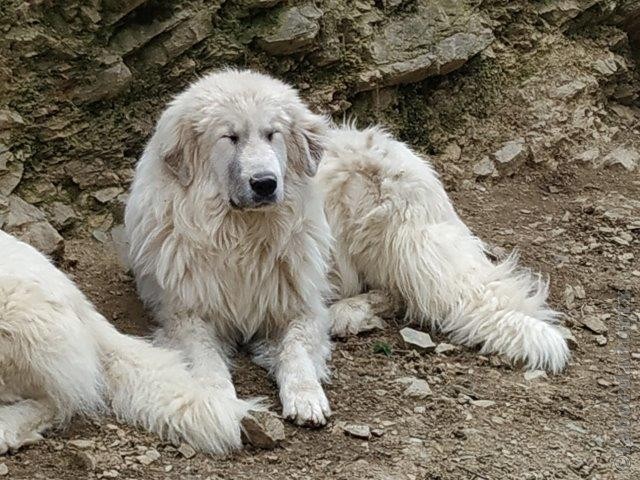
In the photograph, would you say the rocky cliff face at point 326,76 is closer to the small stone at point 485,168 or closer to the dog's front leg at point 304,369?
the small stone at point 485,168

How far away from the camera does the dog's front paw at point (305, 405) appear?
451cm

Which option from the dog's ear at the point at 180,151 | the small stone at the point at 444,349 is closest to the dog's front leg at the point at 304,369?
the small stone at the point at 444,349

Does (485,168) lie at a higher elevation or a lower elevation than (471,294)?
higher

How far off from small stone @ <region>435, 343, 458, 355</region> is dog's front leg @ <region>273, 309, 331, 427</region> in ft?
1.97

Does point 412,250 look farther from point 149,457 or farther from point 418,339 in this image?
point 149,457

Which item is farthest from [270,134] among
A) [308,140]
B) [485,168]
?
[485,168]

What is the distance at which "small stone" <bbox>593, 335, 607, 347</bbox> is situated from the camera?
5.49 meters

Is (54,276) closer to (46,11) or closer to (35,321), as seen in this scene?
(35,321)

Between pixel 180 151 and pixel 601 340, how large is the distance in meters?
2.52

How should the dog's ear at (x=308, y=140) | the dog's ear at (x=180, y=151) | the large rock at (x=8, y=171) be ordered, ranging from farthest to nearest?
the large rock at (x=8, y=171)
the dog's ear at (x=308, y=140)
the dog's ear at (x=180, y=151)

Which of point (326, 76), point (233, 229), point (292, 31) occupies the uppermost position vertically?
point (292, 31)

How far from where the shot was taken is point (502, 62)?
26.3 ft

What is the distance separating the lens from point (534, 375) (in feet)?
16.8

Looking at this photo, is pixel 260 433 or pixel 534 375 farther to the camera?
pixel 534 375
